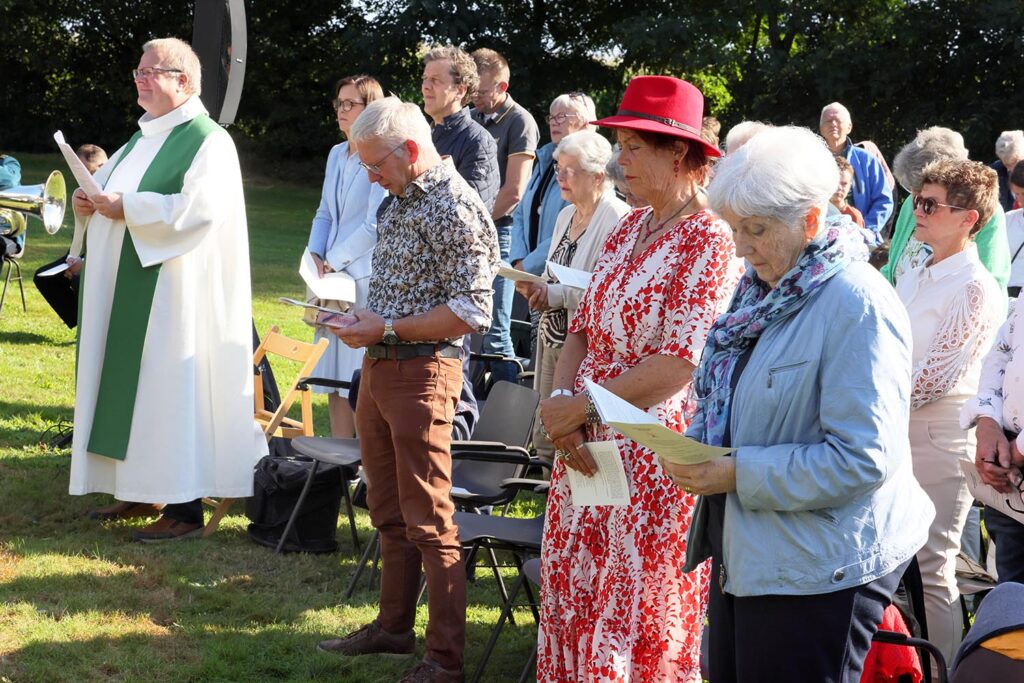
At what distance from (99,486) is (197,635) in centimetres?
152

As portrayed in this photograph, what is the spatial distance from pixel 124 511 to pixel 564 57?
21.7m

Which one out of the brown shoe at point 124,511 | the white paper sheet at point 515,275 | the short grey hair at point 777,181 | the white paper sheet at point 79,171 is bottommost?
the brown shoe at point 124,511

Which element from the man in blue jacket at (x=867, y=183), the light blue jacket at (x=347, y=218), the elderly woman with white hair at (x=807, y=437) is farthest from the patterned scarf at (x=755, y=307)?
the man in blue jacket at (x=867, y=183)

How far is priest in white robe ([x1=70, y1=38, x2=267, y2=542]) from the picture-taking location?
5789 mm

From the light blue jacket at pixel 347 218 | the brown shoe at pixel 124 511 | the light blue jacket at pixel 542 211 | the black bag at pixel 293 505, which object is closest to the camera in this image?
the black bag at pixel 293 505

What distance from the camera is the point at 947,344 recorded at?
3.96m

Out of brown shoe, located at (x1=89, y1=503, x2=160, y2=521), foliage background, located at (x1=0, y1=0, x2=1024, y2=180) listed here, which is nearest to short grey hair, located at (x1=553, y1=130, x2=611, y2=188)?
brown shoe, located at (x1=89, y1=503, x2=160, y2=521)

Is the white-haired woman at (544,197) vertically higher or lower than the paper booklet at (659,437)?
higher

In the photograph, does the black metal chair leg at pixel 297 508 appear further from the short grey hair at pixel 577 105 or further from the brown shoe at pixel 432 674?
the short grey hair at pixel 577 105

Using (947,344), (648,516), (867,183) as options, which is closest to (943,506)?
(947,344)

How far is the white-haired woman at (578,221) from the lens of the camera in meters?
5.04

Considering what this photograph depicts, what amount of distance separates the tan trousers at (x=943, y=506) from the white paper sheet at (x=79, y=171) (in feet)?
12.4

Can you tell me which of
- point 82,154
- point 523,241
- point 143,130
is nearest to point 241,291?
point 143,130

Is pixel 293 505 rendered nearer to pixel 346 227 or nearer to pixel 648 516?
pixel 346 227
